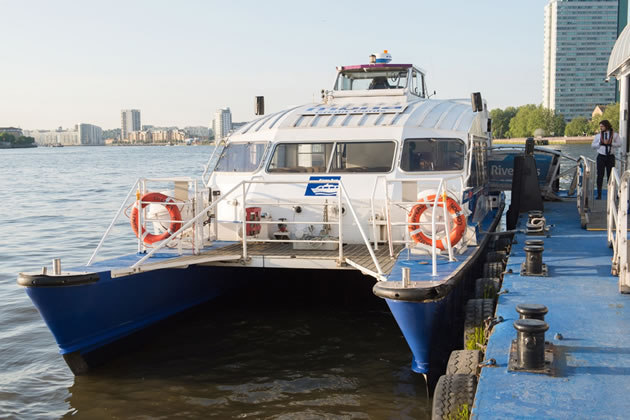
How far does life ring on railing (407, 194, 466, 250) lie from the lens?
791cm

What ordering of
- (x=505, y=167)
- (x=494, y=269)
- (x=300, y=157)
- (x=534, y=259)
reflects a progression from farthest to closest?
1. (x=505, y=167)
2. (x=300, y=157)
3. (x=494, y=269)
4. (x=534, y=259)

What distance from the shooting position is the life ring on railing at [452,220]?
7910 millimetres

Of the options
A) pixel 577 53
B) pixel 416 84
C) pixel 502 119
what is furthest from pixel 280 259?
pixel 577 53

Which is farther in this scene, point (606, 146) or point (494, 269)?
point (606, 146)

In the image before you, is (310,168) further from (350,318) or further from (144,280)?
(144,280)

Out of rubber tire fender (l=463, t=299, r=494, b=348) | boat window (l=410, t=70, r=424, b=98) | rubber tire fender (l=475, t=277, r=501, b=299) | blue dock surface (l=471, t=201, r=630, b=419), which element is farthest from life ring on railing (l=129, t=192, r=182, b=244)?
boat window (l=410, t=70, r=424, b=98)

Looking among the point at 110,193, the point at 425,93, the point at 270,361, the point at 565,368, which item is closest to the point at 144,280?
the point at 270,361

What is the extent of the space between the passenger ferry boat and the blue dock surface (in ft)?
2.87

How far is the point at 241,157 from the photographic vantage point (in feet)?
34.4

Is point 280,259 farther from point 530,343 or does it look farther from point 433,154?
point 530,343

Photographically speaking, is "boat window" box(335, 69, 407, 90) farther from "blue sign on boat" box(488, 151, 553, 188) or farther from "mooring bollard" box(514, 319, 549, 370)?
"mooring bollard" box(514, 319, 549, 370)

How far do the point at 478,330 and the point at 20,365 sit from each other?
5937 mm

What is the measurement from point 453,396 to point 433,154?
5081 mm

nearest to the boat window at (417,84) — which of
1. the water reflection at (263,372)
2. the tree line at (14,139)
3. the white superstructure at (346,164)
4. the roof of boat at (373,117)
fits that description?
the roof of boat at (373,117)
